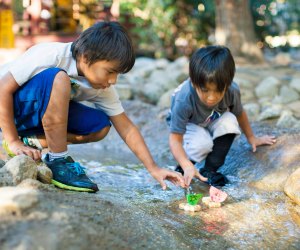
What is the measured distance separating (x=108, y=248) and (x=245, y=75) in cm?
488

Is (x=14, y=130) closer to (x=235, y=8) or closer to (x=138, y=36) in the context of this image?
(x=235, y=8)

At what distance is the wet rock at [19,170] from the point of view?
2.16m

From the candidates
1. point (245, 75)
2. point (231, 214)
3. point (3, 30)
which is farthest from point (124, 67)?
point (3, 30)

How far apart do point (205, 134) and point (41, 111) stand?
3.76 feet

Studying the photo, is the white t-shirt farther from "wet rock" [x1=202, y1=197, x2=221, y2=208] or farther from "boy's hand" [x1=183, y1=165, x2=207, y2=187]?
"wet rock" [x1=202, y1=197, x2=221, y2=208]

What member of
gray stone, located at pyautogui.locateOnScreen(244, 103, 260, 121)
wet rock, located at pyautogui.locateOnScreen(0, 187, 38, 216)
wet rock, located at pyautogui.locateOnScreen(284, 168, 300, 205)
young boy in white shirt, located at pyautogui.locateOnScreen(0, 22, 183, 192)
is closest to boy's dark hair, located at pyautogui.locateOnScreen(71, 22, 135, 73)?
young boy in white shirt, located at pyautogui.locateOnScreen(0, 22, 183, 192)

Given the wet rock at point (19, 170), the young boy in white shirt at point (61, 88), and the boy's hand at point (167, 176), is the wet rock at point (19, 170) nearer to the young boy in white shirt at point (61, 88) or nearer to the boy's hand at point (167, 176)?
the young boy in white shirt at point (61, 88)

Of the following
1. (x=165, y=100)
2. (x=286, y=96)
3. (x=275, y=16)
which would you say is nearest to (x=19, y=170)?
(x=165, y=100)

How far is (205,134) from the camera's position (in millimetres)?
3260

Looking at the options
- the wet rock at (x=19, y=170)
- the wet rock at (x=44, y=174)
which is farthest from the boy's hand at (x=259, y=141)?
the wet rock at (x=19, y=170)

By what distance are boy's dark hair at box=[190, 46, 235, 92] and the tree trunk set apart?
469 cm

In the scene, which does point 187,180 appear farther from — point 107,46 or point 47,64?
point 47,64

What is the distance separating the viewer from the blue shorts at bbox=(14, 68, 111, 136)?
2.51 meters

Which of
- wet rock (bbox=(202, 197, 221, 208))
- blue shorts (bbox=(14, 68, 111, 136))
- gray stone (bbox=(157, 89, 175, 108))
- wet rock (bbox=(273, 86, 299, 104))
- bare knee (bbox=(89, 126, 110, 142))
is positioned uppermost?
blue shorts (bbox=(14, 68, 111, 136))
